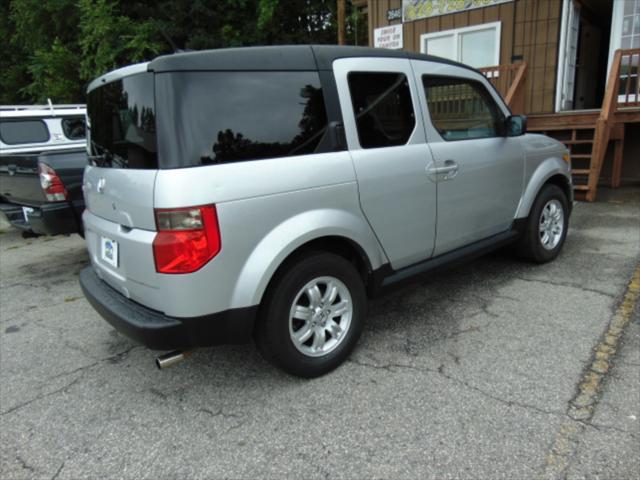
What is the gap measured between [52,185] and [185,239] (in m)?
3.00

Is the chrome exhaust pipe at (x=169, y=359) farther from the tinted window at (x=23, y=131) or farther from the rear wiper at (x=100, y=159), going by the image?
the tinted window at (x=23, y=131)

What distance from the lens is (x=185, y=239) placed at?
2.26 meters

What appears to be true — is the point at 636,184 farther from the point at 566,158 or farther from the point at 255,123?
the point at 255,123

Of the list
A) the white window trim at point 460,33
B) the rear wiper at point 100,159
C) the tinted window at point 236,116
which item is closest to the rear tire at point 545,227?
the tinted window at point 236,116

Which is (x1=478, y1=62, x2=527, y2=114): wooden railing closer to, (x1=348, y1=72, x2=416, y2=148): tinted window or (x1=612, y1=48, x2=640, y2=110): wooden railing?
(x1=612, y1=48, x2=640, y2=110): wooden railing

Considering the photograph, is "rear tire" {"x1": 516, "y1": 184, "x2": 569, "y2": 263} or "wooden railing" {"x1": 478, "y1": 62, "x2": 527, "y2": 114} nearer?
"rear tire" {"x1": 516, "y1": 184, "x2": 569, "y2": 263}

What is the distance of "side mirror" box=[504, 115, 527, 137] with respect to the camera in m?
3.97

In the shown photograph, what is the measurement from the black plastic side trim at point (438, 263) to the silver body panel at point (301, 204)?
5cm

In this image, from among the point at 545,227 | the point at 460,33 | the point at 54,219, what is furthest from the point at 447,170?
the point at 460,33

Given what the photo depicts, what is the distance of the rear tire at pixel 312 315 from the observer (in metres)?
2.57

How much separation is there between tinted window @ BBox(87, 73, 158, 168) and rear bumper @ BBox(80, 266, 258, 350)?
30.2 inches

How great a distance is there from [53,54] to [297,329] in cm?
1589

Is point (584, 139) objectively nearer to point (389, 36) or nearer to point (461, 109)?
point (389, 36)

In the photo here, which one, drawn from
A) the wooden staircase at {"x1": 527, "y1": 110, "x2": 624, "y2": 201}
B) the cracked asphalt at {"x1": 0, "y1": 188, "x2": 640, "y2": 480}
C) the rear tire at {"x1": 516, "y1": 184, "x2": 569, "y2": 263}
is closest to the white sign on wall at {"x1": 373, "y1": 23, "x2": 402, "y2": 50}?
the wooden staircase at {"x1": 527, "y1": 110, "x2": 624, "y2": 201}
